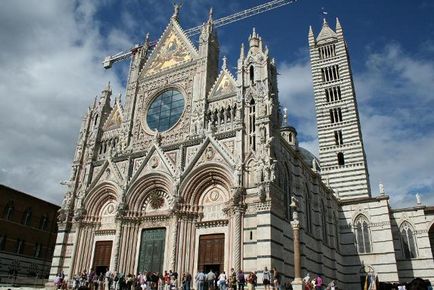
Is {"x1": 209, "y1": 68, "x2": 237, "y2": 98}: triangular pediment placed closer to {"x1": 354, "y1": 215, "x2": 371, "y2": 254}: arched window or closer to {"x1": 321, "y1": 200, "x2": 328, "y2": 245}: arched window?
{"x1": 321, "y1": 200, "x2": 328, "y2": 245}: arched window

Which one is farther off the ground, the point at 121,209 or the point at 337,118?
the point at 337,118

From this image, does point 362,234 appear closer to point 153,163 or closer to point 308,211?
point 308,211

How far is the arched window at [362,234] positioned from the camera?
3171 cm

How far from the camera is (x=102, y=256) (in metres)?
24.3

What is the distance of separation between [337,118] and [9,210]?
35.5 metres

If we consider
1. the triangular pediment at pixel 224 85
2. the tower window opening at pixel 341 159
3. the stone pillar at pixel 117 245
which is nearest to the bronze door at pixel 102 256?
the stone pillar at pixel 117 245

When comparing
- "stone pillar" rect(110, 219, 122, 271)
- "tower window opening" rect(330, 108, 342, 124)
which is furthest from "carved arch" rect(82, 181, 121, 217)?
"tower window opening" rect(330, 108, 342, 124)

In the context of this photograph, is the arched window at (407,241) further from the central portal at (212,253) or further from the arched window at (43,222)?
the arched window at (43,222)

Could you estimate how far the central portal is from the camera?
20172 mm

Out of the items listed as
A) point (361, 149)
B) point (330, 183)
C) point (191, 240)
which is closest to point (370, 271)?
point (330, 183)

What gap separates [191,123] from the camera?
2505 centimetres

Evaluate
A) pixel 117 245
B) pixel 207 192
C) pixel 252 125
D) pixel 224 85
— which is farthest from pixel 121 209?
pixel 224 85

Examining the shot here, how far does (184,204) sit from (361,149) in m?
25.7

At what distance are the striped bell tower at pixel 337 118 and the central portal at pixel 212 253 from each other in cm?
2118
